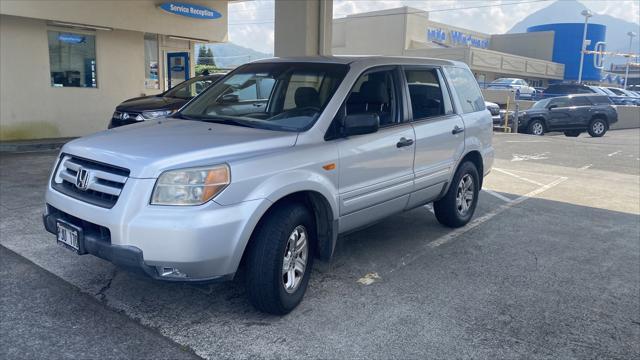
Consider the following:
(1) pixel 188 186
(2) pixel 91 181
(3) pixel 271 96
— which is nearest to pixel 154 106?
(3) pixel 271 96

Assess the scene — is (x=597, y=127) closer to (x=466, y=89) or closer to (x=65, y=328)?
(x=466, y=89)

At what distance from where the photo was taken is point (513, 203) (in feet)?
26.9

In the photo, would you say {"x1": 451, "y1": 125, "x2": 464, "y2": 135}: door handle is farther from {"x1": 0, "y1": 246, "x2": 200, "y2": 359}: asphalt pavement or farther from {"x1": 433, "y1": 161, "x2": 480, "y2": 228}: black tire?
{"x1": 0, "y1": 246, "x2": 200, "y2": 359}: asphalt pavement

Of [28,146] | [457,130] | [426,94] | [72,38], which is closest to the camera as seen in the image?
[426,94]

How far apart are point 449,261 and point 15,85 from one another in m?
11.3

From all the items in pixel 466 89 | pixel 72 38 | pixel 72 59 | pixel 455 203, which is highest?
pixel 72 38

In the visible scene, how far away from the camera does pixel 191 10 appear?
51.5 ft

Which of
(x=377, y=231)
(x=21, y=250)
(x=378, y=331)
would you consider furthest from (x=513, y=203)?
(x=21, y=250)

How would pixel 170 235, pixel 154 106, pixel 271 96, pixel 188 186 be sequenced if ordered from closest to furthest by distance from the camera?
pixel 170 235 < pixel 188 186 < pixel 271 96 < pixel 154 106

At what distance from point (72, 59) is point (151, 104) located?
15.0 ft

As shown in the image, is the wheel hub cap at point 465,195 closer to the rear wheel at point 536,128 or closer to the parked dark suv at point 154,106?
the parked dark suv at point 154,106

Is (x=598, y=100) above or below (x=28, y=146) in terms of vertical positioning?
above

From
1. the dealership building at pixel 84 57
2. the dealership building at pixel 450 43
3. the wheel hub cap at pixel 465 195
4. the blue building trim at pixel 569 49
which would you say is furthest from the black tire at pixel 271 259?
the blue building trim at pixel 569 49

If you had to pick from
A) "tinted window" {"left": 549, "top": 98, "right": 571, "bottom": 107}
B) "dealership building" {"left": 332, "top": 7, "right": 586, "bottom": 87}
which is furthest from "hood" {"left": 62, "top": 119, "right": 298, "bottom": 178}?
"dealership building" {"left": 332, "top": 7, "right": 586, "bottom": 87}
